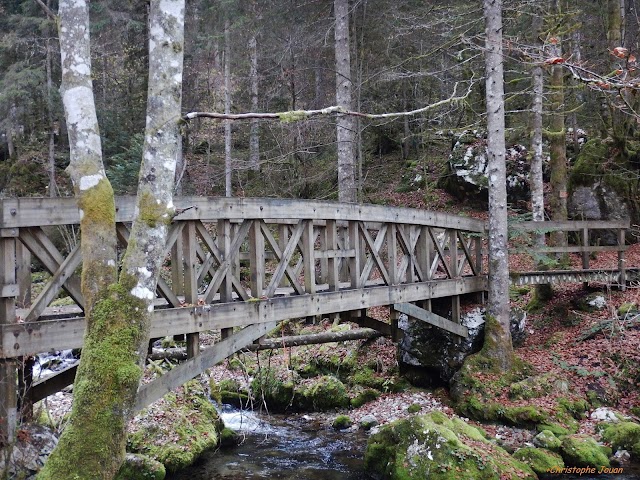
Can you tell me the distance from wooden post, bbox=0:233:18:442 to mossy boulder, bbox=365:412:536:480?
16.3ft

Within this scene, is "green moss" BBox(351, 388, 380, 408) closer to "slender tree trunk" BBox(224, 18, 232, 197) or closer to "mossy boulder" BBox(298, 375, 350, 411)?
"mossy boulder" BBox(298, 375, 350, 411)

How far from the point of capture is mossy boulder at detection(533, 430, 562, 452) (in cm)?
851

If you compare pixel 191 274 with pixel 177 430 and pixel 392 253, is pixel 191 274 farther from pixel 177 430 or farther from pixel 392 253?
pixel 392 253

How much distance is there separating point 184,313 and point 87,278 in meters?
1.74

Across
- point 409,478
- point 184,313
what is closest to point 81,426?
point 184,313

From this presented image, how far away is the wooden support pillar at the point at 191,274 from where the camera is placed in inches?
261

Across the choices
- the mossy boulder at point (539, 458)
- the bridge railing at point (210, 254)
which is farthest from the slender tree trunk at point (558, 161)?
the mossy boulder at point (539, 458)

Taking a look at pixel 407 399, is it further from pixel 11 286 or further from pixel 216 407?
pixel 11 286

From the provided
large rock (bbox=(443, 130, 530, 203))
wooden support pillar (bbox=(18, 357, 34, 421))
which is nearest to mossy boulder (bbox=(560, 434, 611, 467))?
wooden support pillar (bbox=(18, 357, 34, 421))

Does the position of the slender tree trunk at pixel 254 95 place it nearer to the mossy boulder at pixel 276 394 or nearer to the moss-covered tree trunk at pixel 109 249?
the mossy boulder at pixel 276 394

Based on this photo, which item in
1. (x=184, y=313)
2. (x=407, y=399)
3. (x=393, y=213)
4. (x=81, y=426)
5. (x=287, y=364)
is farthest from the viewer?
(x=287, y=364)

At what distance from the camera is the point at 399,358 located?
12.4 m

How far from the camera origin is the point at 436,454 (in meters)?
7.70

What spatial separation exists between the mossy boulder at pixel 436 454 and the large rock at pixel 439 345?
2836 millimetres
